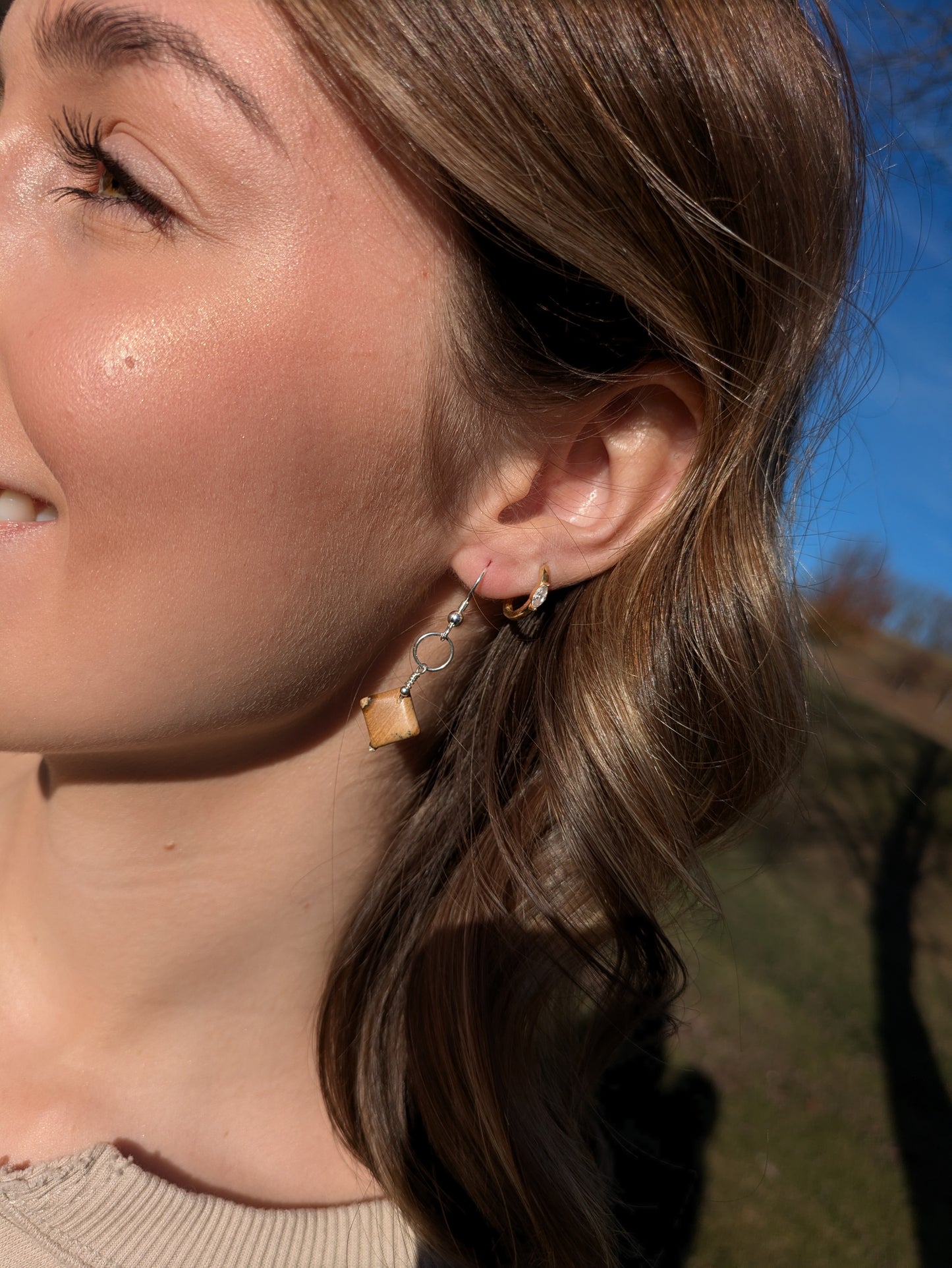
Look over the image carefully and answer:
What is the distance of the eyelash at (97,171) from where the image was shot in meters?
1.15

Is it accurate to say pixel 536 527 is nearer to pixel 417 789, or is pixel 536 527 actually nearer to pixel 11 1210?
pixel 417 789

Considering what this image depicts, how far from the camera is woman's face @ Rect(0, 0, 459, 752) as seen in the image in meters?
1.11

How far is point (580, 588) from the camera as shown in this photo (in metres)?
1.61

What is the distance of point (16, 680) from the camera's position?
126 cm

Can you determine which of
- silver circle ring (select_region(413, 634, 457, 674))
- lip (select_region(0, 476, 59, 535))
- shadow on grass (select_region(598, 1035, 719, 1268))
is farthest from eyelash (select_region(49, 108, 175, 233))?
shadow on grass (select_region(598, 1035, 719, 1268))

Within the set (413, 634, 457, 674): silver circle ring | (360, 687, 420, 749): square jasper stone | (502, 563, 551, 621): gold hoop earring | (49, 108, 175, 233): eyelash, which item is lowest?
(360, 687, 420, 749): square jasper stone

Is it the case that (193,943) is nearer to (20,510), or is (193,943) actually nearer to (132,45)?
(20,510)

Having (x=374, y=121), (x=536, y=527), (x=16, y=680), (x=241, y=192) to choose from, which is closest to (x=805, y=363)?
(x=536, y=527)

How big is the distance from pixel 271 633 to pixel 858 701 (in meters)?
6.40

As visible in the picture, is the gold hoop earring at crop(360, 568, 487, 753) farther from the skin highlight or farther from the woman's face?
the woman's face

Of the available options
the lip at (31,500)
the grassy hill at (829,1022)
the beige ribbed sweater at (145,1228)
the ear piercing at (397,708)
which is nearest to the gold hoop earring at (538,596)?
the ear piercing at (397,708)

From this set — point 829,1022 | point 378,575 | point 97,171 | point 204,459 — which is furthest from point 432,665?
point 829,1022

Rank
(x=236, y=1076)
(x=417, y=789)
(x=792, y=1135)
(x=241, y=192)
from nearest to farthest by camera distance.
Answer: (x=241, y=192) < (x=236, y=1076) < (x=417, y=789) < (x=792, y=1135)

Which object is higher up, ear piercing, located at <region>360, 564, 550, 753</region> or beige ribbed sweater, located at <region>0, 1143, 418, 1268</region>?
ear piercing, located at <region>360, 564, 550, 753</region>
